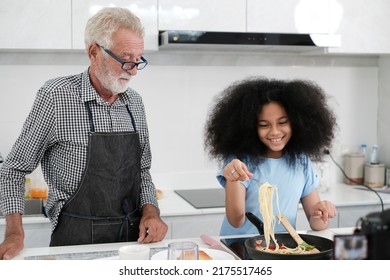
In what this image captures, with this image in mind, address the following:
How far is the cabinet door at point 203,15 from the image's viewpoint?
3.73 feet

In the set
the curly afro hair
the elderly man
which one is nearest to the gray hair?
the elderly man

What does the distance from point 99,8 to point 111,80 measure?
125mm

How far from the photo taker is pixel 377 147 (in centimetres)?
118

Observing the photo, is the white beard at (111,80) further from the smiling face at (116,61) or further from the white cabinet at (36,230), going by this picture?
the white cabinet at (36,230)

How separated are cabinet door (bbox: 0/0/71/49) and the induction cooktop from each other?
37cm

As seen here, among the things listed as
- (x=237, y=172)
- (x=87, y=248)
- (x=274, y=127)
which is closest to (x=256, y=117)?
(x=274, y=127)

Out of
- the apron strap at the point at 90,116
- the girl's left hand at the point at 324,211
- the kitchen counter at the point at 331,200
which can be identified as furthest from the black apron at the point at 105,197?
the girl's left hand at the point at 324,211

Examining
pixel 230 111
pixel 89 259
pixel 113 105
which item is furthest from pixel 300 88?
pixel 89 259

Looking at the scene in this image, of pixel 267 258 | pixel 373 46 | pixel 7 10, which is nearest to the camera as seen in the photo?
pixel 267 258

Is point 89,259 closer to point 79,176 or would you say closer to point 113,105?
point 79,176

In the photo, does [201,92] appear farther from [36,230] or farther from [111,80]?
[36,230]

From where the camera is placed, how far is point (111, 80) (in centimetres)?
101

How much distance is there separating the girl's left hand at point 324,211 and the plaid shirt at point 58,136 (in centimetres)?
34

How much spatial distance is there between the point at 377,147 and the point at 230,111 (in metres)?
0.31
